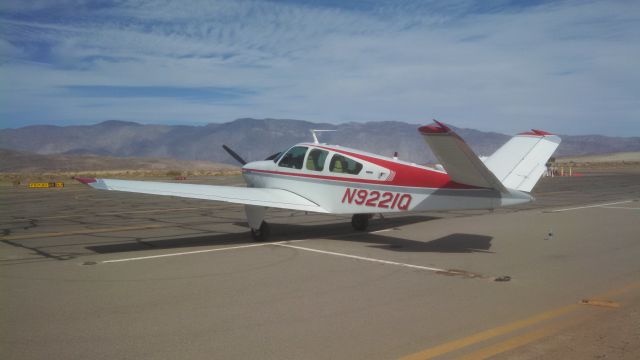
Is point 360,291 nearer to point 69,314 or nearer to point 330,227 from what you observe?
point 69,314

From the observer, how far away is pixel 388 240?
12.6 metres

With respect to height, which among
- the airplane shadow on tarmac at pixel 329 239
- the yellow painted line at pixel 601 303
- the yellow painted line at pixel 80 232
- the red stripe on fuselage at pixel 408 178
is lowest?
the yellow painted line at pixel 601 303

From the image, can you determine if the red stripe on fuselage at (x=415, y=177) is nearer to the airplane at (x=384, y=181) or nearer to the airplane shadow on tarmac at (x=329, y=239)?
the airplane at (x=384, y=181)

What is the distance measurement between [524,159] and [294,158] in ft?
16.9

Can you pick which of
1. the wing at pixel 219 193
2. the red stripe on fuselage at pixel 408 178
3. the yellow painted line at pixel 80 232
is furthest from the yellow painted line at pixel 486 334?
the yellow painted line at pixel 80 232

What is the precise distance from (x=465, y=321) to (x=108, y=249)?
788 cm

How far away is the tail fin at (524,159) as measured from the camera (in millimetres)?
10723

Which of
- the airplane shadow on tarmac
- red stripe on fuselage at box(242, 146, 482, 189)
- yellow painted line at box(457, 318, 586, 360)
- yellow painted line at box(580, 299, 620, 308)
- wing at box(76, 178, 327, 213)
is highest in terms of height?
red stripe on fuselage at box(242, 146, 482, 189)

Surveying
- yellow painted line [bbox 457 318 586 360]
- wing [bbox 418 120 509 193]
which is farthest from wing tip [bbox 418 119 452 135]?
yellow painted line [bbox 457 318 586 360]

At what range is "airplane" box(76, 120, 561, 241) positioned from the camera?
989cm

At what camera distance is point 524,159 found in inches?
438

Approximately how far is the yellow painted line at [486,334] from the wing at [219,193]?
21.8 feet

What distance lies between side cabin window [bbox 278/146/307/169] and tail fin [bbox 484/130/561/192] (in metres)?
4.21

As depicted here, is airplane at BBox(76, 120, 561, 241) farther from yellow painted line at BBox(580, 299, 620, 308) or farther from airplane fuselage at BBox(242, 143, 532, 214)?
yellow painted line at BBox(580, 299, 620, 308)
